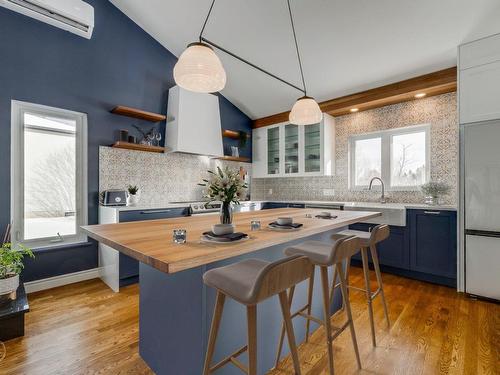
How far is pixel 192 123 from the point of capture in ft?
12.7

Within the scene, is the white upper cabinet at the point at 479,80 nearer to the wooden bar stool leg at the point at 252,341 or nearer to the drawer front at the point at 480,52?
the drawer front at the point at 480,52

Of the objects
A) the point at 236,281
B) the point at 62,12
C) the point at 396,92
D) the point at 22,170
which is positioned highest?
the point at 62,12

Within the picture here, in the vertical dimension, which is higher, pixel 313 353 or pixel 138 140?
pixel 138 140

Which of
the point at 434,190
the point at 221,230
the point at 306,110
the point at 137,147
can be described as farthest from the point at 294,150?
the point at 221,230

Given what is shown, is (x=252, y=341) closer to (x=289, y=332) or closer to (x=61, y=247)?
(x=289, y=332)

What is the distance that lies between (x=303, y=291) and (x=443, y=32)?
296 cm

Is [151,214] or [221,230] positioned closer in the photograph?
[221,230]

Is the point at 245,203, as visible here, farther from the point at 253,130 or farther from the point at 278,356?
the point at 278,356

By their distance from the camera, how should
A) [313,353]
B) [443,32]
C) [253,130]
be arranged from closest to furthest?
[313,353], [443,32], [253,130]

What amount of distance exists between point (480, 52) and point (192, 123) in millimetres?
3481

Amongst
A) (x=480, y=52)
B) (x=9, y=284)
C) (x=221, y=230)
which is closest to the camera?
(x=221, y=230)

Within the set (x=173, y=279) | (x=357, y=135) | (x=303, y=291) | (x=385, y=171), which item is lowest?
(x=303, y=291)

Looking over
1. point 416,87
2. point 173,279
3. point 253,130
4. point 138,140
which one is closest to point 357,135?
point 416,87

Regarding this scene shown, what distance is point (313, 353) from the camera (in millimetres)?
1755
